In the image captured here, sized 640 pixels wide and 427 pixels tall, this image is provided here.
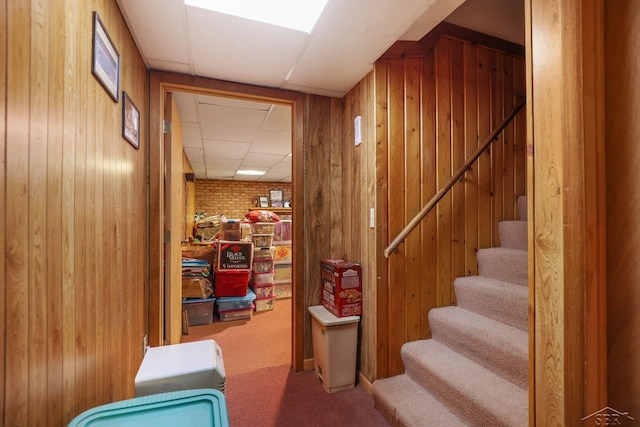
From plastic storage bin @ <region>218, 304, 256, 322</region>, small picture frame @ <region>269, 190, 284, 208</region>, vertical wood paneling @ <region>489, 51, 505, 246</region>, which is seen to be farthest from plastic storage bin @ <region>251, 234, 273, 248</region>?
small picture frame @ <region>269, 190, 284, 208</region>

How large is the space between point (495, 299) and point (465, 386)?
614 millimetres

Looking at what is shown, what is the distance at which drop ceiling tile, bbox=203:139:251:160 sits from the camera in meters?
4.37

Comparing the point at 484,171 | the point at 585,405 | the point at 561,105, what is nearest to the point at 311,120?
the point at 484,171

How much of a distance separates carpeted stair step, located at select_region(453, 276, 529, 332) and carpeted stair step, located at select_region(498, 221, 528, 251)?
1.09 feet

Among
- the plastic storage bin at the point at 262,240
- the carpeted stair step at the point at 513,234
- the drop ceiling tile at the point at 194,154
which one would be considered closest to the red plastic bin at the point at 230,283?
the plastic storage bin at the point at 262,240

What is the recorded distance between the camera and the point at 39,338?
2.62ft

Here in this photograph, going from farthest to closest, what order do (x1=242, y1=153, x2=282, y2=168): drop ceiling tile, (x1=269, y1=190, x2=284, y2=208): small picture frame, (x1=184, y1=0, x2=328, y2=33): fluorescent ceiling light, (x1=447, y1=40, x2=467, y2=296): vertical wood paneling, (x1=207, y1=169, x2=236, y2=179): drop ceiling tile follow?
1. (x1=269, y1=190, x2=284, y2=208): small picture frame
2. (x1=207, y1=169, x2=236, y2=179): drop ceiling tile
3. (x1=242, y1=153, x2=282, y2=168): drop ceiling tile
4. (x1=447, y1=40, x2=467, y2=296): vertical wood paneling
5. (x1=184, y1=0, x2=328, y2=33): fluorescent ceiling light

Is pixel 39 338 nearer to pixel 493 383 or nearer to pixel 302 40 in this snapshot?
pixel 302 40

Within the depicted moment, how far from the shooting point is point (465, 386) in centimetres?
159

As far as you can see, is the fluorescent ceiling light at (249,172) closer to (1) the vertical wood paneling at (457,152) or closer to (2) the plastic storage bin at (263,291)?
(2) the plastic storage bin at (263,291)

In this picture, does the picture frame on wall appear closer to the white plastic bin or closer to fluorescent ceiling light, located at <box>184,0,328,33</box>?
fluorescent ceiling light, located at <box>184,0,328,33</box>

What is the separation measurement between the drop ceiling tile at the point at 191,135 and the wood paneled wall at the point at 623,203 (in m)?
3.65

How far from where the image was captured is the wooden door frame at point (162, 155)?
2.08 meters

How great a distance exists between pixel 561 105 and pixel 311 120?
6.10 feet
